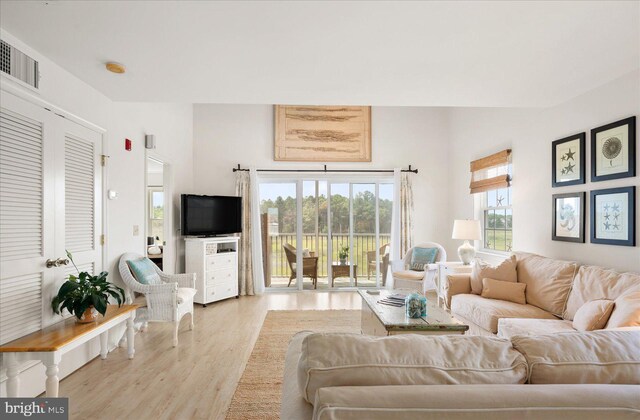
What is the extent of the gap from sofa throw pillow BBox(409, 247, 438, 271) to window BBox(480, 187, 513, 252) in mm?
739

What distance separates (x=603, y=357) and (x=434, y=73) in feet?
7.40

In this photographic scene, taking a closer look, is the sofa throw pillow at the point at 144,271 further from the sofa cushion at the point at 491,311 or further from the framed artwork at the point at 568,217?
the framed artwork at the point at 568,217

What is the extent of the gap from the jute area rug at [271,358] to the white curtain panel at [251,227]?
1.30 m

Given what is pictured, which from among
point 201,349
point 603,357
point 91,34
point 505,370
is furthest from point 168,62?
point 603,357

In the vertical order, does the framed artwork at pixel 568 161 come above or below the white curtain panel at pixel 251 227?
above

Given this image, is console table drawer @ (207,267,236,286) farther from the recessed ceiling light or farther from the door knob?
the recessed ceiling light

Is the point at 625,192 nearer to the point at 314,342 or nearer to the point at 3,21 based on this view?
the point at 314,342

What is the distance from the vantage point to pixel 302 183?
592cm

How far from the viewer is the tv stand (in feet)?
15.9

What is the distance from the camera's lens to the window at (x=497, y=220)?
4465 millimetres

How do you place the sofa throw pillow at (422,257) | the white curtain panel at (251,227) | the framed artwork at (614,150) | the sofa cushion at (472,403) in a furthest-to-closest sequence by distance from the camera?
the white curtain panel at (251,227) < the sofa throw pillow at (422,257) < the framed artwork at (614,150) < the sofa cushion at (472,403)

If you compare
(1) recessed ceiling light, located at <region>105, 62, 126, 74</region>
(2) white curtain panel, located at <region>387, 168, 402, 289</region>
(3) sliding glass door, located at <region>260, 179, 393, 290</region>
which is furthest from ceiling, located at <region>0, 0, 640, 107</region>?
(3) sliding glass door, located at <region>260, 179, 393, 290</region>

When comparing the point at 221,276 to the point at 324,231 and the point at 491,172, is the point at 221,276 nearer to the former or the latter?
the point at 324,231

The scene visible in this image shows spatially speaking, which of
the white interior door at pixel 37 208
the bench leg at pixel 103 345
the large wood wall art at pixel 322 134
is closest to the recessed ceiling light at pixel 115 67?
the white interior door at pixel 37 208
